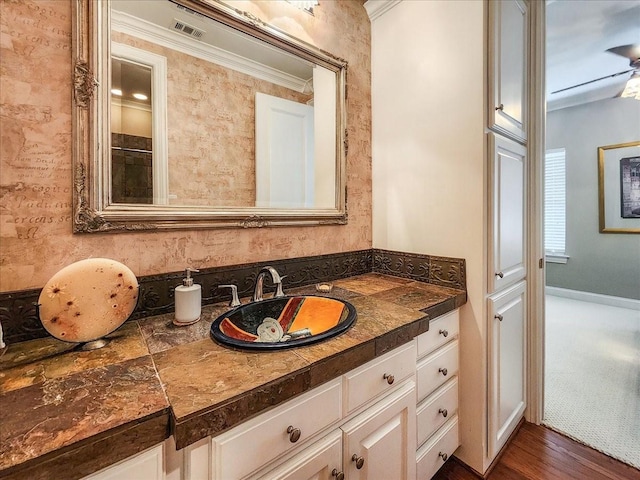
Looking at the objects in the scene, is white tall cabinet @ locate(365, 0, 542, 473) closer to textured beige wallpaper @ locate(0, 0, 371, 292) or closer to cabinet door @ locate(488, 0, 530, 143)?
cabinet door @ locate(488, 0, 530, 143)

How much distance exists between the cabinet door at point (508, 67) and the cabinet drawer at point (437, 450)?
1.34m

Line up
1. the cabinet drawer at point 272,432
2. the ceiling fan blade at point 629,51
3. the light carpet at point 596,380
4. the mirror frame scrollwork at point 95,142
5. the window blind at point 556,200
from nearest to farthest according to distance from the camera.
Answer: the cabinet drawer at point 272,432
the mirror frame scrollwork at point 95,142
the light carpet at point 596,380
the ceiling fan blade at point 629,51
the window blind at point 556,200

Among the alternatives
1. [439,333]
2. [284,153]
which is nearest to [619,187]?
[439,333]

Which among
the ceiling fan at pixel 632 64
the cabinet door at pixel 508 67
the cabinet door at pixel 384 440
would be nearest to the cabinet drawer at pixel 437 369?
the cabinet door at pixel 384 440

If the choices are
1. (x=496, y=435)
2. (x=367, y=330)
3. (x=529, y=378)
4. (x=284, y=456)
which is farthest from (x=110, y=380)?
(x=529, y=378)

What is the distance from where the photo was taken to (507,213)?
141 cm

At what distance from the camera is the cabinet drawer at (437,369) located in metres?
1.15

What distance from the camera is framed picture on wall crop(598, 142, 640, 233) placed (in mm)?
3428

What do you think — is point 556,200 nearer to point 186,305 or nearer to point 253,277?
point 253,277

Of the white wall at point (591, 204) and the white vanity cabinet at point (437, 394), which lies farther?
the white wall at point (591, 204)

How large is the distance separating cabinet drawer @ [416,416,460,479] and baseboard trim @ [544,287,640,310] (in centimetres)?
368

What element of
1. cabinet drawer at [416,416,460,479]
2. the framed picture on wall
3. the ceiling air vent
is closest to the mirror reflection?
the ceiling air vent

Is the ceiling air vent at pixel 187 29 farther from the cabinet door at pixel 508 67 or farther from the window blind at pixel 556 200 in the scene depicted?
the window blind at pixel 556 200

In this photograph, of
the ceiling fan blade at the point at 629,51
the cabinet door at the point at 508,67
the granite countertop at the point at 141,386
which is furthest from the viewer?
the ceiling fan blade at the point at 629,51
